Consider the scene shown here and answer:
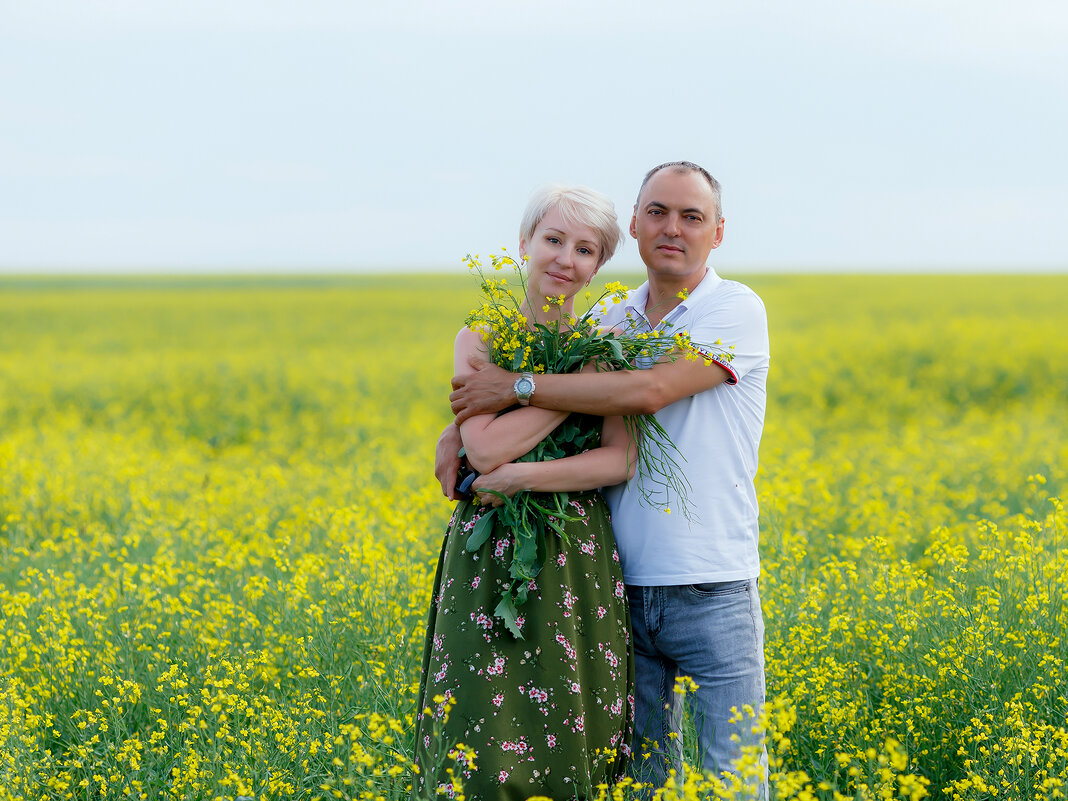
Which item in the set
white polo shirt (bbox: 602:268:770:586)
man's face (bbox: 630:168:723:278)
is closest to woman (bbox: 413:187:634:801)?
white polo shirt (bbox: 602:268:770:586)

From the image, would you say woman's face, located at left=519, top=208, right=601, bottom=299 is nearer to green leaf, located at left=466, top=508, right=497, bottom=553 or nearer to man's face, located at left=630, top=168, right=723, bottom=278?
man's face, located at left=630, top=168, right=723, bottom=278

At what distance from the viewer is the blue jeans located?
9.75ft

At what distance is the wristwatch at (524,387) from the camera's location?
9.15 feet

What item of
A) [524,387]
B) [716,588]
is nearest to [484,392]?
[524,387]

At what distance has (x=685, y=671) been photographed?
307 cm

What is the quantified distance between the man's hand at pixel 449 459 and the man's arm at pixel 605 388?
0.56 ft

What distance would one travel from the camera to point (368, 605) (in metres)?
4.25

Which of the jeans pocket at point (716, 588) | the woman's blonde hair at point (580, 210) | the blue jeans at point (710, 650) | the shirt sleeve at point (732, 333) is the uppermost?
the woman's blonde hair at point (580, 210)

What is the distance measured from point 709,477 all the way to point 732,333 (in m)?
0.45

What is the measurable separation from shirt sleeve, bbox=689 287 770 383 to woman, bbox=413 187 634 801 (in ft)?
1.19

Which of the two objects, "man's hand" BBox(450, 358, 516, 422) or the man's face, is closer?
"man's hand" BBox(450, 358, 516, 422)

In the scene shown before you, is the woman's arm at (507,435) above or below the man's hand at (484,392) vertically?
below

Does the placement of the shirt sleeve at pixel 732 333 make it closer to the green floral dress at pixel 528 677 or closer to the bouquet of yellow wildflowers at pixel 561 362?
the bouquet of yellow wildflowers at pixel 561 362

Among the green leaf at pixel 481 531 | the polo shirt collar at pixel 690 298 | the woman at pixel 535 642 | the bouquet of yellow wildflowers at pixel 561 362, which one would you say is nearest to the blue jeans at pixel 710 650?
the woman at pixel 535 642
